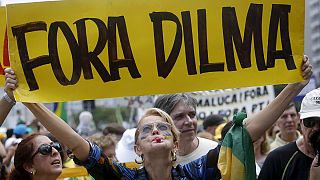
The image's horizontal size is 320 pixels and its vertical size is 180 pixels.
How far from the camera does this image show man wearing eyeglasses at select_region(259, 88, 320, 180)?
4660 millimetres

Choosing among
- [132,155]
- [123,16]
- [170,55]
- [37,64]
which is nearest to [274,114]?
[170,55]

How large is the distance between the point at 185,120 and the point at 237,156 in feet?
3.78

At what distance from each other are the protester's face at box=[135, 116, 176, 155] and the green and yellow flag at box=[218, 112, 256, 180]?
32 centimetres

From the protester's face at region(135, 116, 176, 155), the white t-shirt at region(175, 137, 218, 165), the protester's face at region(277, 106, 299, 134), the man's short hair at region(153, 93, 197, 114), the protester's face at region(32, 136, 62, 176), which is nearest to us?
the protester's face at region(135, 116, 176, 155)

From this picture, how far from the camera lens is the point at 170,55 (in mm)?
4648

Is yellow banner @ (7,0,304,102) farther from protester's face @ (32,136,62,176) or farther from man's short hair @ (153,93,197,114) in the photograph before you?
man's short hair @ (153,93,197,114)

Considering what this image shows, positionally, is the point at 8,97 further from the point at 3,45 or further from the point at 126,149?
the point at 126,149

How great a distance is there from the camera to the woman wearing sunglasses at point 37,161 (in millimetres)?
5059

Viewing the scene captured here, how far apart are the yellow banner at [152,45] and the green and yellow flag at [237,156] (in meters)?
0.31

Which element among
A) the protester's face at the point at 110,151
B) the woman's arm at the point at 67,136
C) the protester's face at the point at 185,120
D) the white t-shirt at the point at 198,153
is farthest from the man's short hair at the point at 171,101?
the protester's face at the point at 110,151

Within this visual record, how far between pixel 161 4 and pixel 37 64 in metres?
0.81

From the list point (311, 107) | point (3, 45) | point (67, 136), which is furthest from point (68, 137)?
point (311, 107)

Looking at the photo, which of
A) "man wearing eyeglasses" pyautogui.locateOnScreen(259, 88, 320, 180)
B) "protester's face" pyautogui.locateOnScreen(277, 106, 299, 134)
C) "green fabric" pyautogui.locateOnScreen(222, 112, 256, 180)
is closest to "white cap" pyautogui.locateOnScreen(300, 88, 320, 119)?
"man wearing eyeglasses" pyautogui.locateOnScreen(259, 88, 320, 180)

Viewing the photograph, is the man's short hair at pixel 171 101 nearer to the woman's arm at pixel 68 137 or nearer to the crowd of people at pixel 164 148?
the crowd of people at pixel 164 148
